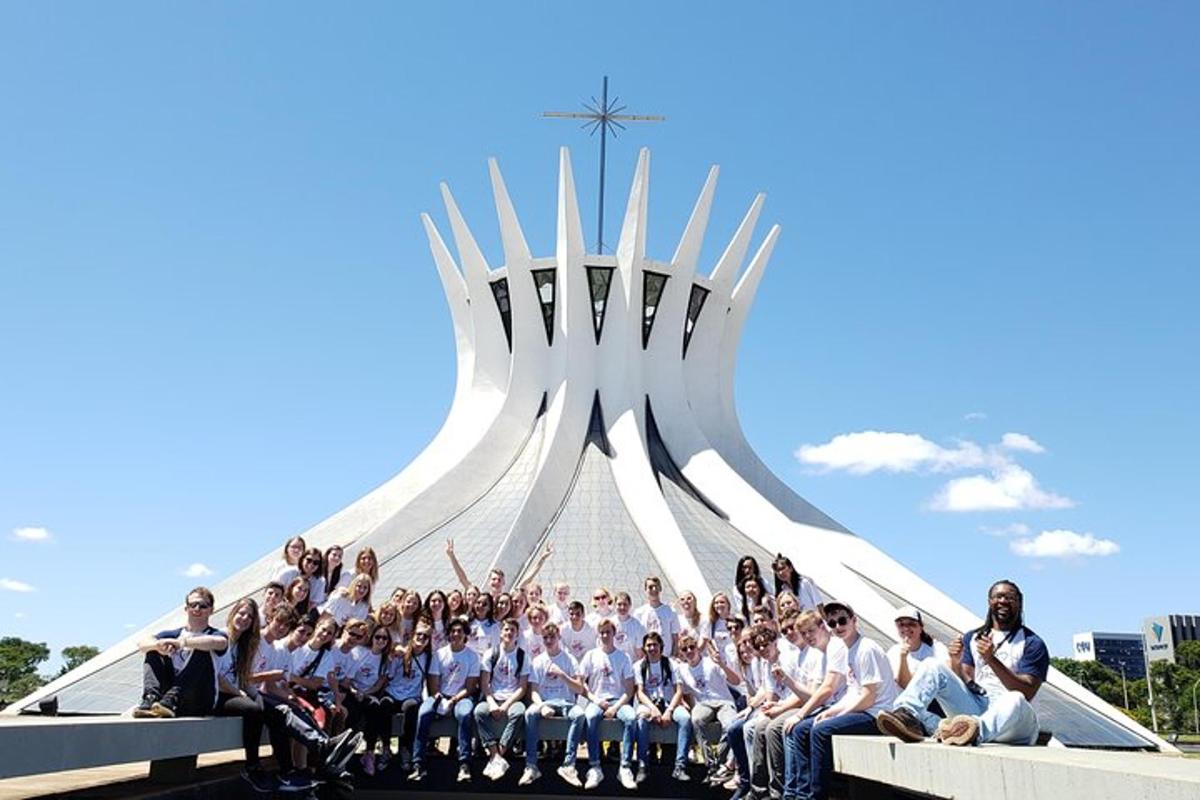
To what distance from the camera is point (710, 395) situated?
22781 mm

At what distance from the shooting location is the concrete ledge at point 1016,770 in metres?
2.82

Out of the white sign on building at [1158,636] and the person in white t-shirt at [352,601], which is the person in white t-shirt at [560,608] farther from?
the white sign on building at [1158,636]

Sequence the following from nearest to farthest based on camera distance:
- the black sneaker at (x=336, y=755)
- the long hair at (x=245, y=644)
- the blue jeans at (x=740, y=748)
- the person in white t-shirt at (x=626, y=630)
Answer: the long hair at (x=245, y=644) < the black sneaker at (x=336, y=755) < the blue jeans at (x=740, y=748) < the person in white t-shirt at (x=626, y=630)

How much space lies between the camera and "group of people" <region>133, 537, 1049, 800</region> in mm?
5134

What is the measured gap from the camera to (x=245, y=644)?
6031mm

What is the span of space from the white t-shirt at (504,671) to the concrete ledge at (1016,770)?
295 cm

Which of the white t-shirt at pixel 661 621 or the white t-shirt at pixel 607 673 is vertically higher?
the white t-shirt at pixel 661 621

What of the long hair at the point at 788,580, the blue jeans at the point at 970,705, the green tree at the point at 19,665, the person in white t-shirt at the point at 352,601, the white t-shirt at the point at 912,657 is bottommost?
the green tree at the point at 19,665

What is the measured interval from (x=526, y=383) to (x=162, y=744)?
16.7 meters

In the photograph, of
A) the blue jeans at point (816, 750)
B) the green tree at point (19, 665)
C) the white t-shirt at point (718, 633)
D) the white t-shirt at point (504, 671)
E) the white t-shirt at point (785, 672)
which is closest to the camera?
the blue jeans at point (816, 750)

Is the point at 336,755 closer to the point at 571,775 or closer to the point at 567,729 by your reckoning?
the point at 571,775

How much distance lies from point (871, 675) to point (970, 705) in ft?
2.90

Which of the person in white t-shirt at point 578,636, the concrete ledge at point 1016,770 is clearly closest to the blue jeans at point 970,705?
the concrete ledge at point 1016,770

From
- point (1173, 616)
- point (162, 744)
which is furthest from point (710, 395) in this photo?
point (1173, 616)
